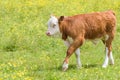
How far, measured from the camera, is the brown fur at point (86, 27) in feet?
42.8

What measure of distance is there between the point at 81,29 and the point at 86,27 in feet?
0.75

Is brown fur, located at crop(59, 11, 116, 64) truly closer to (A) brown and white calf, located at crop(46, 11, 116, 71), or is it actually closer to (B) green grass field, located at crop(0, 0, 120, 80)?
(A) brown and white calf, located at crop(46, 11, 116, 71)

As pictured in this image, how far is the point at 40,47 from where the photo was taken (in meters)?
16.9

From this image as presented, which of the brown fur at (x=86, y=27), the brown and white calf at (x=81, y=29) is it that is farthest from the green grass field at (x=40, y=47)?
the brown fur at (x=86, y=27)

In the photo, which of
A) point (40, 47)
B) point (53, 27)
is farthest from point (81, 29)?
point (40, 47)

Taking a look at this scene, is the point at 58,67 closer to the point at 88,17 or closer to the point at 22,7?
the point at 88,17

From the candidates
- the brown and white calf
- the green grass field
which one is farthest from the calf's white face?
the green grass field

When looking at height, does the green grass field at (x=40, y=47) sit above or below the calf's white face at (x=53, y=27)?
below

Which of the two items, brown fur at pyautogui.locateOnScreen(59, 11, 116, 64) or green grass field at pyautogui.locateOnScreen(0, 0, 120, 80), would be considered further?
brown fur at pyautogui.locateOnScreen(59, 11, 116, 64)

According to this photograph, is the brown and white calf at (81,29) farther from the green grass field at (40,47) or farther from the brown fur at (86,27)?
the green grass field at (40,47)

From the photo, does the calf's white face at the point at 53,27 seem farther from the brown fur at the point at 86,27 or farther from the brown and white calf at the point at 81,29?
the brown fur at the point at 86,27

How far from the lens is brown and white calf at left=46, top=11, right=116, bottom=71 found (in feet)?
42.7

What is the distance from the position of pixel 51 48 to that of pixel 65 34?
375 centimetres

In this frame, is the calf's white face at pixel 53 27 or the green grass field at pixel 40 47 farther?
the calf's white face at pixel 53 27
